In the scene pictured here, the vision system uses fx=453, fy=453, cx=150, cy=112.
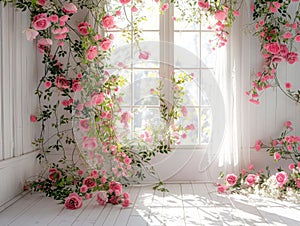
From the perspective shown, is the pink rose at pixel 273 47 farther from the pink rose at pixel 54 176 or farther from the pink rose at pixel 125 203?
the pink rose at pixel 54 176

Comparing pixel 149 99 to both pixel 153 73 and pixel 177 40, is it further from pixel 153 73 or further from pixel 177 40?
pixel 177 40

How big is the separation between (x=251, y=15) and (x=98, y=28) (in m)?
1.57

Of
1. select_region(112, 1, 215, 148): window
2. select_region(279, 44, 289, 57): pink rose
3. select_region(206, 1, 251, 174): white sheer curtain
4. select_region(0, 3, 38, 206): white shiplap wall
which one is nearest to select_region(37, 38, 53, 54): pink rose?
select_region(0, 3, 38, 206): white shiplap wall

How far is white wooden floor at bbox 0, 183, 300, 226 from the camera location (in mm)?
3246

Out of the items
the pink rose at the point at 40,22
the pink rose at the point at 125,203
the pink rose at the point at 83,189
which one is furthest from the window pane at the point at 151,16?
the pink rose at the point at 125,203

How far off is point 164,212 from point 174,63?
1.82 m

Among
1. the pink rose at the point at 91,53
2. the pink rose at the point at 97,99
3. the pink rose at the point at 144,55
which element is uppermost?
the pink rose at the point at 144,55

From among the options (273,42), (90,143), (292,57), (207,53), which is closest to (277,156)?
(292,57)

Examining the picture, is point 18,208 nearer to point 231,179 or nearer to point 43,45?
point 43,45

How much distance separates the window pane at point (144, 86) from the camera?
15.7 ft

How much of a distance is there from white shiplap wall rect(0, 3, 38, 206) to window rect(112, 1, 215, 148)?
3.19ft

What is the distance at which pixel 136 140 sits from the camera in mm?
4691

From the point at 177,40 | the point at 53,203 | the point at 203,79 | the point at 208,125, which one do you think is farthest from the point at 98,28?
the point at 53,203

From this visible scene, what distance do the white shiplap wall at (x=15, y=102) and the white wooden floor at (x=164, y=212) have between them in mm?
271
